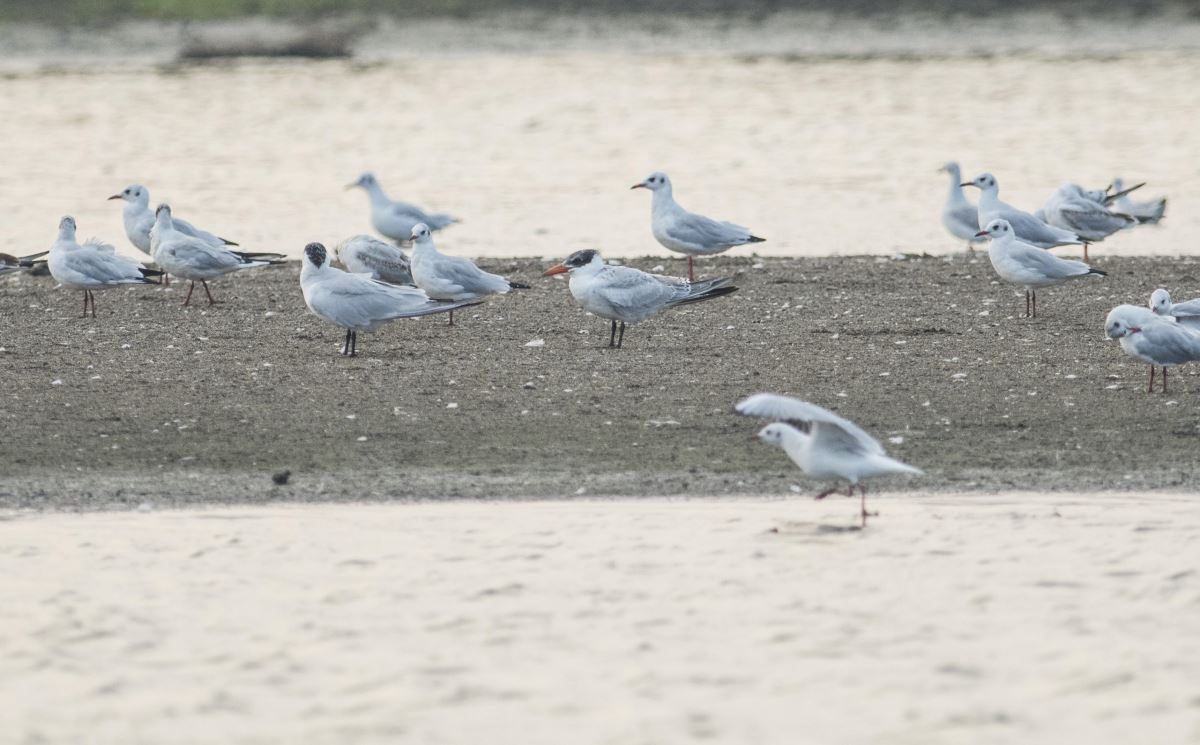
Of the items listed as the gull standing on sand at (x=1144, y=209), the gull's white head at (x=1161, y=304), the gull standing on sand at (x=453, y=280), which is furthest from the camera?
the gull standing on sand at (x=1144, y=209)

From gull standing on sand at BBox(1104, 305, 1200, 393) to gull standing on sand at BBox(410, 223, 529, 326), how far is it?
13.4 feet

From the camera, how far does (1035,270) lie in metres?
12.9

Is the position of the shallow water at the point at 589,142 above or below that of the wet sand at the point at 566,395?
above

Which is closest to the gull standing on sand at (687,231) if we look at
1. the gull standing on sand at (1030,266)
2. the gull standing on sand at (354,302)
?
the gull standing on sand at (1030,266)

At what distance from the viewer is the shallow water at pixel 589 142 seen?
19.3 m

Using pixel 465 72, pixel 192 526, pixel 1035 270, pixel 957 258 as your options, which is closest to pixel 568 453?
pixel 192 526

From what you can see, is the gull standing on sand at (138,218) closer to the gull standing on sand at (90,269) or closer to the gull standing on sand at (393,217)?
the gull standing on sand at (393,217)

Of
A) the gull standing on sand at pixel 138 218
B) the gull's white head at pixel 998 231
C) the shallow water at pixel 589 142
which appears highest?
the shallow water at pixel 589 142

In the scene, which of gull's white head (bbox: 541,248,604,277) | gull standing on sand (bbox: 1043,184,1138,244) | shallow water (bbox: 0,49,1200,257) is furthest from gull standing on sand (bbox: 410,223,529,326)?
gull standing on sand (bbox: 1043,184,1138,244)

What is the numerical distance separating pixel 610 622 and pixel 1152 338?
4.38 meters

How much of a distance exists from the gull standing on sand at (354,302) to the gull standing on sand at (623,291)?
27.9 inches

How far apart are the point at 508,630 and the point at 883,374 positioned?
4.37 metres

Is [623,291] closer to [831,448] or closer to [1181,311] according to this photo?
[1181,311]

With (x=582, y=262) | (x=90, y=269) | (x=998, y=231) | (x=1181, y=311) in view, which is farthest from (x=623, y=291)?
(x=90, y=269)
